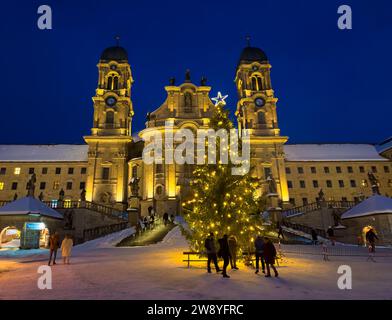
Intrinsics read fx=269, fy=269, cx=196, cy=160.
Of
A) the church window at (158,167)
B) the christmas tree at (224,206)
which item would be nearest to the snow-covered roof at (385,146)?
the church window at (158,167)

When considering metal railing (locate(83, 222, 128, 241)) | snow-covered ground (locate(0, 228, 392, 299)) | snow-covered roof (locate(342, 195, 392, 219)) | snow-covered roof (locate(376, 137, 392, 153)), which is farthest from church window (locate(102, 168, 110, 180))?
snow-covered roof (locate(376, 137, 392, 153))

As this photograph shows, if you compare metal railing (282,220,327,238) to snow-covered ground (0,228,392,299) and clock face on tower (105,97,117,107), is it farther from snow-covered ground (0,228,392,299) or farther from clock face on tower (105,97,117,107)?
clock face on tower (105,97,117,107)

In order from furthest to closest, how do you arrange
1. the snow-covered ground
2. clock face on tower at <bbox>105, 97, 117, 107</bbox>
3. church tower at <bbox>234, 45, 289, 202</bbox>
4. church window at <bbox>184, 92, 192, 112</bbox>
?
clock face on tower at <bbox>105, 97, 117, 107</bbox>, church window at <bbox>184, 92, 192, 112</bbox>, church tower at <bbox>234, 45, 289, 202</bbox>, the snow-covered ground

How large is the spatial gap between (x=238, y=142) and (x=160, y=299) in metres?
10.4

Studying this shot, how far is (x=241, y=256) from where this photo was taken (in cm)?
1284

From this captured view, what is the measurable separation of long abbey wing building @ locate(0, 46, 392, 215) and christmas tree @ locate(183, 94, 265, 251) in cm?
3063

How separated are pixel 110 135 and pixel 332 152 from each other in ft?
147

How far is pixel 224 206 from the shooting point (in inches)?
536

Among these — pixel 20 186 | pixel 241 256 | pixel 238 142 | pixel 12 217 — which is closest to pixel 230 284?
pixel 241 256

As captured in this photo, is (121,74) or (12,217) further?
(121,74)

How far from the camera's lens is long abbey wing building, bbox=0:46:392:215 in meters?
46.8

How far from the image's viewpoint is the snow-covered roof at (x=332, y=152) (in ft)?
176
